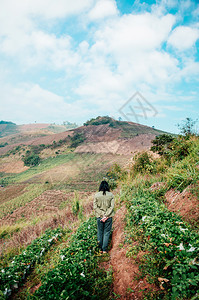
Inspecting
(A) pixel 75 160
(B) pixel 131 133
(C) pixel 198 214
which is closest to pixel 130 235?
(C) pixel 198 214

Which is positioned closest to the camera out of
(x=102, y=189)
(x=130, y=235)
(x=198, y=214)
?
(x=198, y=214)

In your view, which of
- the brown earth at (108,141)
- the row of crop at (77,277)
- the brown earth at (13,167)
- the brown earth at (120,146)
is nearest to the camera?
the row of crop at (77,277)

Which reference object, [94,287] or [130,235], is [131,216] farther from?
[94,287]

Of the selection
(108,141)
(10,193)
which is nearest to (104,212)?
(10,193)

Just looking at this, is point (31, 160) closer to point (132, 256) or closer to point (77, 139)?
point (77, 139)

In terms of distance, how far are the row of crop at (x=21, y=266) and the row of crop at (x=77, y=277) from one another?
1130mm

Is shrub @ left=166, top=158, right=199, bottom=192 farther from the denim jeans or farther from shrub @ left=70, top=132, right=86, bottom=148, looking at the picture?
shrub @ left=70, top=132, right=86, bottom=148

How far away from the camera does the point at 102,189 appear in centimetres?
367

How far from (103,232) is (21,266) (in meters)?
2.20

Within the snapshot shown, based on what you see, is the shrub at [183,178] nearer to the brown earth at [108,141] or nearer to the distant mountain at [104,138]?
the brown earth at [108,141]

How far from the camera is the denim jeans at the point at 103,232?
362 centimetres

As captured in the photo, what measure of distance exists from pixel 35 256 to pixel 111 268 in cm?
238

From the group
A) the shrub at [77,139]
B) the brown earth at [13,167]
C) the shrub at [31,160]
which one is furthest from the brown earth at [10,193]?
the shrub at [77,139]

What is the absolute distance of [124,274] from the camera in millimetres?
2715
